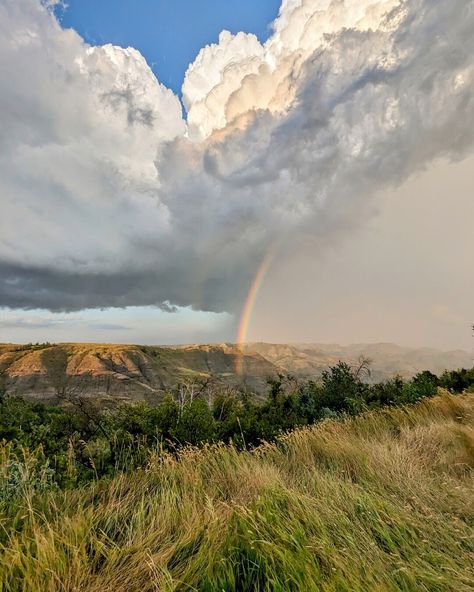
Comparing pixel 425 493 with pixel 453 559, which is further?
pixel 425 493

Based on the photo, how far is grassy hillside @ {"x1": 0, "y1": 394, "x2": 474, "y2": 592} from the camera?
236 cm

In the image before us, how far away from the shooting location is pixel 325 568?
2393 millimetres

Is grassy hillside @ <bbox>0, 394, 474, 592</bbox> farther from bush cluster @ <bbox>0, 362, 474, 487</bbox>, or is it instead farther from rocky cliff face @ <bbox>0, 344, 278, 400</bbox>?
rocky cliff face @ <bbox>0, 344, 278, 400</bbox>

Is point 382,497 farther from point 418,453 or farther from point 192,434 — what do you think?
point 192,434

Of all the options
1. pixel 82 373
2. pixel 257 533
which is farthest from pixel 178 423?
pixel 82 373

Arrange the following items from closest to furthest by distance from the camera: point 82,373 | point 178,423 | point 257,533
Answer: point 257,533, point 178,423, point 82,373

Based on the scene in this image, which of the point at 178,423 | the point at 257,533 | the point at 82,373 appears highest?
the point at 257,533

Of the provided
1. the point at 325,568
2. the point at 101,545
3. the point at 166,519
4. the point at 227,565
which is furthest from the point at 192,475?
the point at 325,568

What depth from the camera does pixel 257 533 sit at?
9.24 ft

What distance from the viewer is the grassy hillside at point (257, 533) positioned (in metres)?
2.36

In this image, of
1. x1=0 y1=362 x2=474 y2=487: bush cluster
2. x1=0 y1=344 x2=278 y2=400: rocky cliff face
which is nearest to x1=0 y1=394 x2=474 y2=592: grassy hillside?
x1=0 y1=362 x2=474 y2=487: bush cluster

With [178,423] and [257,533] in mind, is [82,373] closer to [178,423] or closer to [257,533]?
[178,423]

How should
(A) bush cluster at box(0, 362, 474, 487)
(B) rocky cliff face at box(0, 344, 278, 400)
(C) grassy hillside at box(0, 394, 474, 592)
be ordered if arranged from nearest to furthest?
(C) grassy hillside at box(0, 394, 474, 592)
(A) bush cluster at box(0, 362, 474, 487)
(B) rocky cliff face at box(0, 344, 278, 400)

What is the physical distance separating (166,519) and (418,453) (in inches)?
158
